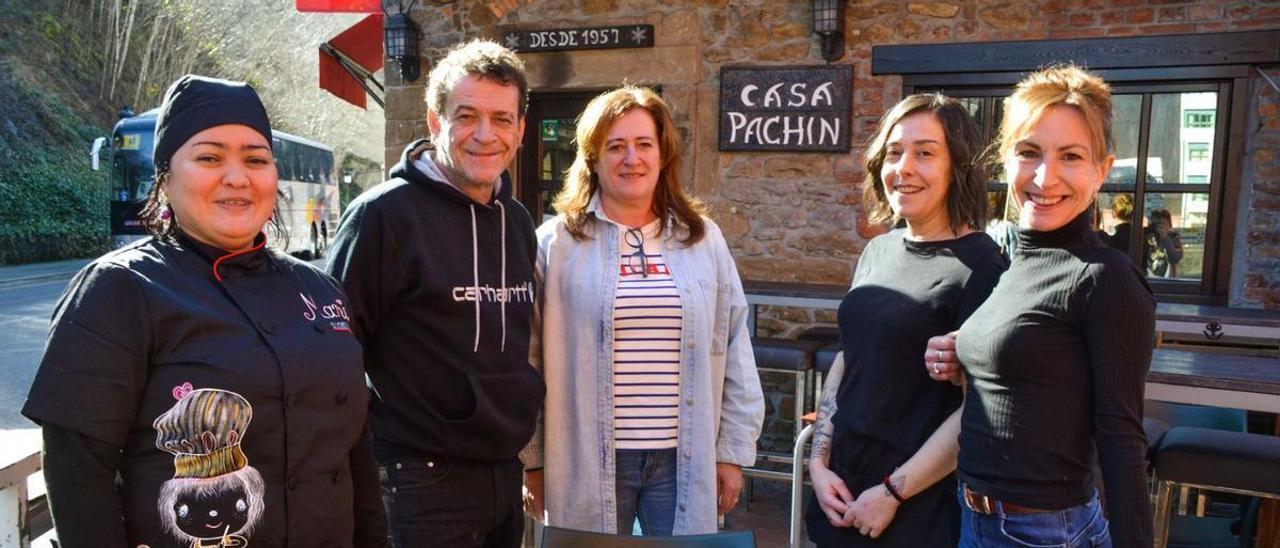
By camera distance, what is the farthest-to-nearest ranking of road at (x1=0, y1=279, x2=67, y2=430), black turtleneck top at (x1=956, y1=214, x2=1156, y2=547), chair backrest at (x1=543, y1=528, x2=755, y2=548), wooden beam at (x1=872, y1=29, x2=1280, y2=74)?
1. road at (x1=0, y1=279, x2=67, y2=430)
2. wooden beam at (x1=872, y1=29, x2=1280, y2=74)
3. chair backrest at (x1=543, y1=528, x2=755, y2=548)
4. black turtleneck top at (x1=956, y1=214, x2=1156, y2=547)

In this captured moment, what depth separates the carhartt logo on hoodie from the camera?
6.36ft

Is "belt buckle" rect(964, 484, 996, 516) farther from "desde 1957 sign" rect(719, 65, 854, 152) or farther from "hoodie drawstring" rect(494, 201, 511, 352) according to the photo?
"desde 1957 sign" rect(719, 65, 854, 152)

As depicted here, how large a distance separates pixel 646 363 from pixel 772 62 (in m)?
3.34

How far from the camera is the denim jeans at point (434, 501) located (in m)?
1.91

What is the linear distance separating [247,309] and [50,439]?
12.9 inches

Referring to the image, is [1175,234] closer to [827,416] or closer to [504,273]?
[827,416]

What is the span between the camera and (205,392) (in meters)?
1.34

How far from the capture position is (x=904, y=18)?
4.81 meters

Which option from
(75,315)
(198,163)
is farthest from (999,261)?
(75,315)

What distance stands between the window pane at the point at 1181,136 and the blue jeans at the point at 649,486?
3.73 metres

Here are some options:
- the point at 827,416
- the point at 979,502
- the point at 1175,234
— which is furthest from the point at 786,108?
the point at 979,502

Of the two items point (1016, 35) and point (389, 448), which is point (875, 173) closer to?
point (389, 448)

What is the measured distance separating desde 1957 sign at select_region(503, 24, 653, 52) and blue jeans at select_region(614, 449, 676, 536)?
11.7 feet

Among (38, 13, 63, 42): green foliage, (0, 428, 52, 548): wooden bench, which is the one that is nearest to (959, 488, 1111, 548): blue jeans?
(0, 428, 52, 548): wooden bench
